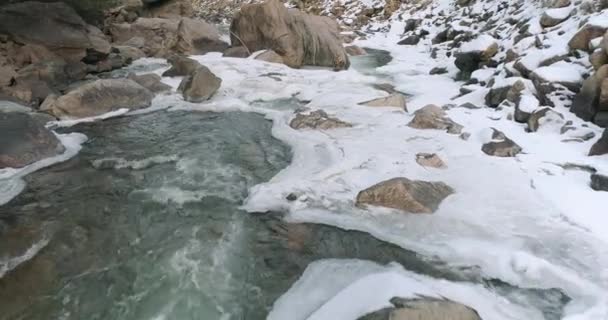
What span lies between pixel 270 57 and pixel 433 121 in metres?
6.86

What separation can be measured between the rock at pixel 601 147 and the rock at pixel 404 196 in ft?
6.85

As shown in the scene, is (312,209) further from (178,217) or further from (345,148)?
(345,148)

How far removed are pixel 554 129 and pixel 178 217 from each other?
5.40 metres

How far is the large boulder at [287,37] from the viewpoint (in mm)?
13477

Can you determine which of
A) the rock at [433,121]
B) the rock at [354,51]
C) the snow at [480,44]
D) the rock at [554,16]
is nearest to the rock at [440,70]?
the snow at [480,44]

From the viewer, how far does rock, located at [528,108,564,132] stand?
22.6 feet

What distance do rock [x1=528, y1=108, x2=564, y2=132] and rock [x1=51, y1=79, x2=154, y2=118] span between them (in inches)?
271

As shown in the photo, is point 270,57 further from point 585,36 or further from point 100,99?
point 585,36

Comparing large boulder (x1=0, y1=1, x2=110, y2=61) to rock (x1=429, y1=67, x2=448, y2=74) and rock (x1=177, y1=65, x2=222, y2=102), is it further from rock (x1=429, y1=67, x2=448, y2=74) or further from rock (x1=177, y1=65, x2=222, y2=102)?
rock (x1=429, y1=67, x2=448, y2=74)

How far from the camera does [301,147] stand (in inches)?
276

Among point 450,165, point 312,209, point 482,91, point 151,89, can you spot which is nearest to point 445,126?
point 450,165

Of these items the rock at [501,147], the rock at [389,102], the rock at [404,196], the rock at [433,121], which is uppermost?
the rock at [404,196]

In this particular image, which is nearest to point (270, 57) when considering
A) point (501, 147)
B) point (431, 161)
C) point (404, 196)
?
point (431, 161)

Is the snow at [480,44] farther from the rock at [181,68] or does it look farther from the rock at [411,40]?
the rock at [181,68]
